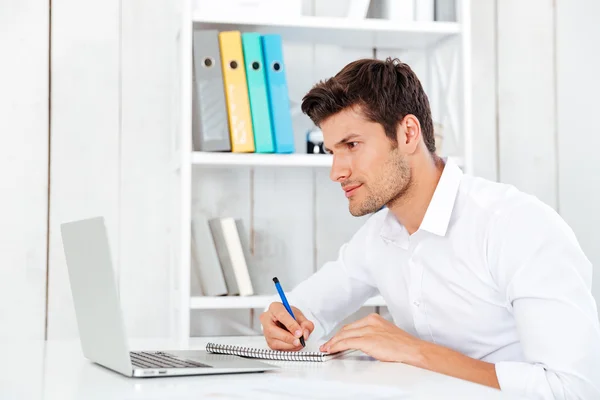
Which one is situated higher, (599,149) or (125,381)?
(599,149)

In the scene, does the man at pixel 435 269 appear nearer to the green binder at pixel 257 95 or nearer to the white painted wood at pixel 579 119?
the green binder at pixel 257 95

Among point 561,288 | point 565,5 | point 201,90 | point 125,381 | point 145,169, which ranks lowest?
point 125,381

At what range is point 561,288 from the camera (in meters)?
1.16

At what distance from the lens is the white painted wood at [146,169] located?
83.7 inches

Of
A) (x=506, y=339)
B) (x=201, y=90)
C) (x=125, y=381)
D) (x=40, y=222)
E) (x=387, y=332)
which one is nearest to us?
(x=125, y=381)

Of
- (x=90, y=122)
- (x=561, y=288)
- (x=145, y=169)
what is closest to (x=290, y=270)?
(x=145, y=169)

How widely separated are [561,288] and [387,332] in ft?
0.89

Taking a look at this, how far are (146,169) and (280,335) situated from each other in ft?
2.91

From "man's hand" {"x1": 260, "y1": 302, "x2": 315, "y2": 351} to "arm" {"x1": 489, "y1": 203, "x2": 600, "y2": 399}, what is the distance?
36cm

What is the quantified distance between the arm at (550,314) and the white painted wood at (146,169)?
44.1 inches

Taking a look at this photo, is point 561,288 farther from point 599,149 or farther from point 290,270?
point 599,149

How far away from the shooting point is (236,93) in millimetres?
1905

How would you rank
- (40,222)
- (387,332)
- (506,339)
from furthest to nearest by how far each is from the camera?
(40,222) < (506,339) < (387,332)

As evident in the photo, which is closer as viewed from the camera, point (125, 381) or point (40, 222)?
point (125, 381)
